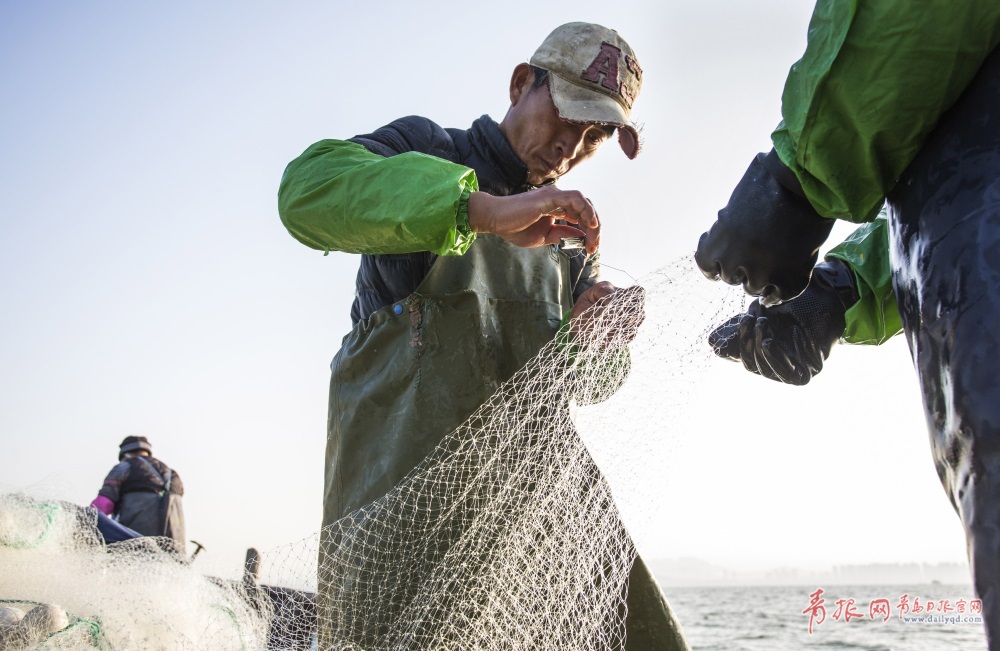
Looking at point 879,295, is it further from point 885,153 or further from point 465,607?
point 465,607

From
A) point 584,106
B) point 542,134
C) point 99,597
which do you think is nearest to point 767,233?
point 584,106

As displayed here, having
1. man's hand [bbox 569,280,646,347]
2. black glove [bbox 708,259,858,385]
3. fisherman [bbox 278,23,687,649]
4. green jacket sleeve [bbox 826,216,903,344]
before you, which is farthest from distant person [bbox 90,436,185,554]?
green jacket sleeve [bbox 826,216,903,344]

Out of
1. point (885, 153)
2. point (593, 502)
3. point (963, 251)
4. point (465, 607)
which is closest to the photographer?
point (963, 251)

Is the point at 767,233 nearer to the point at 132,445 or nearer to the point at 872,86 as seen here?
the point at 872,86

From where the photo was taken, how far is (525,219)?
193cm

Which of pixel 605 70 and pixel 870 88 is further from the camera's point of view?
pixel 605 70

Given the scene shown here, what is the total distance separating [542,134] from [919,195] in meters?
1.52

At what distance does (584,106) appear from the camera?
2439mm

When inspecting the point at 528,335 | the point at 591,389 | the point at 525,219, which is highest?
the point at 525,219

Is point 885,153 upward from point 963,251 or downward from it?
upward

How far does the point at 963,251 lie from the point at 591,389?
4.77 feet

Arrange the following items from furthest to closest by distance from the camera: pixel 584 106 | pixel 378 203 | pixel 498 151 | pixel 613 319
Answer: pixel 498 151
pixel 584 106
pixel 613 319
pixel 378 203

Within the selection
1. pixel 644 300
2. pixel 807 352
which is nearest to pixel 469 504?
pixel 644 300

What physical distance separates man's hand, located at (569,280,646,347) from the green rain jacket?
3.15 feet
